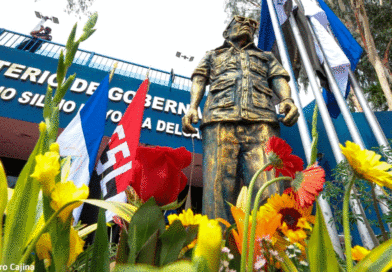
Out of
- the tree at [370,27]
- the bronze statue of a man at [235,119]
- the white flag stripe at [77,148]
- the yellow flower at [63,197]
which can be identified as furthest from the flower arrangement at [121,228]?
the tree at [370,27]

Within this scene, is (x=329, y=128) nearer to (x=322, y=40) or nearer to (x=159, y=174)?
(x=322, y=40)

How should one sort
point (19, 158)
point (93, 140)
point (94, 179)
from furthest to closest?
point (19, 158)
point (94, 179)
point (93, 140)

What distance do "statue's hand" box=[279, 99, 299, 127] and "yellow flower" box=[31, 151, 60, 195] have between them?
4.40 ft

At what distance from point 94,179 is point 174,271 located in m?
2.70

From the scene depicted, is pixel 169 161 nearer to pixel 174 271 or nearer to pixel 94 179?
pixel 174 271

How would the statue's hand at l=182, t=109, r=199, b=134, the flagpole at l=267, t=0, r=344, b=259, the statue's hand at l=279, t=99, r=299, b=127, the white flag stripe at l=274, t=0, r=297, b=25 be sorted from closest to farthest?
the statue's hand at l=279, t=99, r=299, b=127 → the statue's hand at l=182, t=109, r=199, b=134 → the flagpole at l=267, t=0, r=344, b=259 → the white flag stripe at l=274, t=0, r=297, b=25

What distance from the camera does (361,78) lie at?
9.10m

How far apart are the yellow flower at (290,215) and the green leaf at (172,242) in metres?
0.20

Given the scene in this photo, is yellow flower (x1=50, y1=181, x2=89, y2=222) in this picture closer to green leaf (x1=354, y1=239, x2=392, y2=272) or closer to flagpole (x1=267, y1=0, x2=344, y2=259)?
green leaf (x1=354, y1=239, x2=392, y2=272)

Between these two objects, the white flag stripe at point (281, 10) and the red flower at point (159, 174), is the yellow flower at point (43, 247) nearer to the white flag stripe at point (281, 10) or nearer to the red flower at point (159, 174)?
the red flower at point (159, 174)

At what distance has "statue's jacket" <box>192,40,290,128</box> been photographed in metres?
1.58

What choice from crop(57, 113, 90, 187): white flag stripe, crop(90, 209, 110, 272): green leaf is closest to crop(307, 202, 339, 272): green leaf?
crop(90, 209, 110, 272): green leaf

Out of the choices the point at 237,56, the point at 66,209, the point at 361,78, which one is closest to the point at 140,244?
the point at 66,209

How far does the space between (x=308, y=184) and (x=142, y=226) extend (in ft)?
0.80
